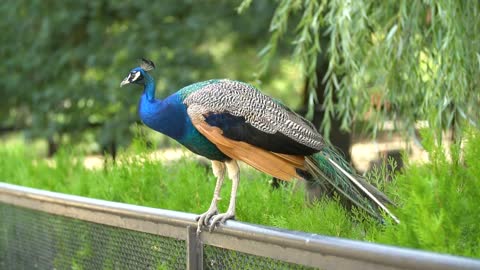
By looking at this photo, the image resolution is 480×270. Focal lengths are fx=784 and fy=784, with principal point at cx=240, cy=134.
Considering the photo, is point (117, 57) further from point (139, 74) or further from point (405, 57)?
point (139, 74)

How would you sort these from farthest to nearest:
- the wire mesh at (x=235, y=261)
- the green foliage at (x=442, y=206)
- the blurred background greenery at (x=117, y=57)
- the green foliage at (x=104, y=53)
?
1. the green foliage at (x=104, y=53)
2. the blurred background greenery at (x=117, y=57)
3. the wire mesh at (x=235, y=261)
4. the green foliage at (x=442, y=206)

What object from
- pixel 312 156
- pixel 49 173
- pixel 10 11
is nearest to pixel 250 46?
pixel 10 11

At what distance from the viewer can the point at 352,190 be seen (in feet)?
8.76

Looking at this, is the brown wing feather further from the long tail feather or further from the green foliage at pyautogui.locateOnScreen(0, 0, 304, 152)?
the green foliage at pyautogui.locateOnScreen(0, 0, 304, 152)

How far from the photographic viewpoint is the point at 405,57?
4180 mm

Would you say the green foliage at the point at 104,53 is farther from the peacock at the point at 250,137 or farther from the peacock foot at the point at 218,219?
the peacock foot at the point at 218,219

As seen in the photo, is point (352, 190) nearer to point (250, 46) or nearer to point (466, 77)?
point (466, 77)

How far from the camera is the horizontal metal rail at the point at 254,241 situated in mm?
1649

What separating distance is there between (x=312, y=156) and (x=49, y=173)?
7.52 feet

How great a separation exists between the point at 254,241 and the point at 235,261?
154mm

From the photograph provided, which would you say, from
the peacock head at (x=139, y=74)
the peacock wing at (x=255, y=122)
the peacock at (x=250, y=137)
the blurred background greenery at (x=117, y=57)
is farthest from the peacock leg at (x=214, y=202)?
the blurred background greenery at (x=117, y=57)

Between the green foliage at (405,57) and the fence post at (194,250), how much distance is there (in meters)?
1.45

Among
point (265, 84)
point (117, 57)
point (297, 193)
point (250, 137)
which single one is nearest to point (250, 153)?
point (250, 137)

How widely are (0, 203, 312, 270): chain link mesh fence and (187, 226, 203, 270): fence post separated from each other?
0.06 ft
